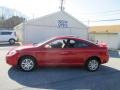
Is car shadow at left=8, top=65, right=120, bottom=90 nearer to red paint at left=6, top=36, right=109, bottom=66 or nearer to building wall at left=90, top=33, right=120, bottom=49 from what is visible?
red paint at left=6, top=36, right=109, bottom=66

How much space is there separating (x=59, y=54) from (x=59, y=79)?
1.51 meters

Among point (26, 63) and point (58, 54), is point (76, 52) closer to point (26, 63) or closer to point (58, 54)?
point (58, 54)

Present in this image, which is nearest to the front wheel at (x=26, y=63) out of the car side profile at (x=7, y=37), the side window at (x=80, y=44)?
the side window at (x=80, y=44)

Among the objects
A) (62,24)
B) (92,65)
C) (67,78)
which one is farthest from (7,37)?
(67,78)

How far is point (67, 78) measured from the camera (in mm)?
8633

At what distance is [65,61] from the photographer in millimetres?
9781

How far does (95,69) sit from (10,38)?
1998 centimetres

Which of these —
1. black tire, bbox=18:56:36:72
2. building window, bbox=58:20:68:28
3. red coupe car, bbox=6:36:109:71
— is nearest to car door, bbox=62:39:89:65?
red coupe car, bbox=6:36:109:71

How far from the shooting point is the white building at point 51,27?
86.1ft

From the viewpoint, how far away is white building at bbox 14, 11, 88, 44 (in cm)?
2623

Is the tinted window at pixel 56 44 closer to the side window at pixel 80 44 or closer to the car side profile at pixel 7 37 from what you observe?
the side window at pixel 80 44

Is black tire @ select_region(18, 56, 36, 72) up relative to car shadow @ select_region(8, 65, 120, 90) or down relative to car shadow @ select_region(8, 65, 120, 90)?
up

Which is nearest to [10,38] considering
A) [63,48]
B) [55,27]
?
[55,27]

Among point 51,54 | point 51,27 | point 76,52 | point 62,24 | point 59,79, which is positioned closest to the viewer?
point 59,79
